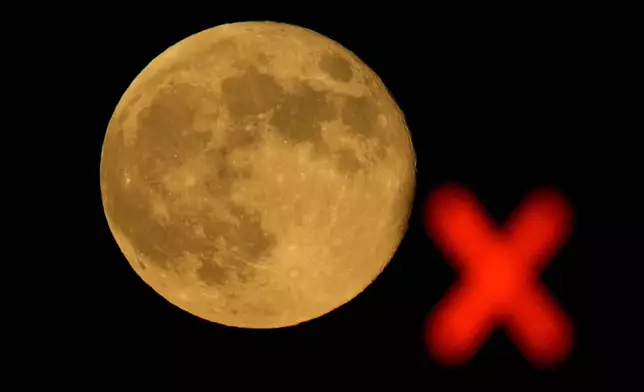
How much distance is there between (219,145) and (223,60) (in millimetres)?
404

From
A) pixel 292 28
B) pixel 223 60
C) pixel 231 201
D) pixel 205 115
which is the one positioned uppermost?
pixel 292 28

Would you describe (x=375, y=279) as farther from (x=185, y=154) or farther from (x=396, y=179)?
(x=185, y=154)

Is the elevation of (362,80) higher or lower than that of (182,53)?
lower

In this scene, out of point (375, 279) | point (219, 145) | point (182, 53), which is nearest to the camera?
point (219, 145)

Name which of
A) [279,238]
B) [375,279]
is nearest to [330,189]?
[279,238]

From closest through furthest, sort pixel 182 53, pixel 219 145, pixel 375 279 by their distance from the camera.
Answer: pixel 219 145, pixel 182 53, pixel 375 279

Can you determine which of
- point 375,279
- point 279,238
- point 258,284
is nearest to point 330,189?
point 279,238

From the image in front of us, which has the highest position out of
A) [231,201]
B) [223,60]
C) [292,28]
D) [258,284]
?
[292,28]

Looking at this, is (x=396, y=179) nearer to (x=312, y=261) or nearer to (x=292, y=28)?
(x=312, y=261)

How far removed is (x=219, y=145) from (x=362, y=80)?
2.40 feet

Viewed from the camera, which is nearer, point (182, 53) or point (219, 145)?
point (219, 145)

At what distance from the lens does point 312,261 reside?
339 centimetres

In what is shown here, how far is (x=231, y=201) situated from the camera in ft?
10.7

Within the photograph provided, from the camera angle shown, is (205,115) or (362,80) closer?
(205,115)
